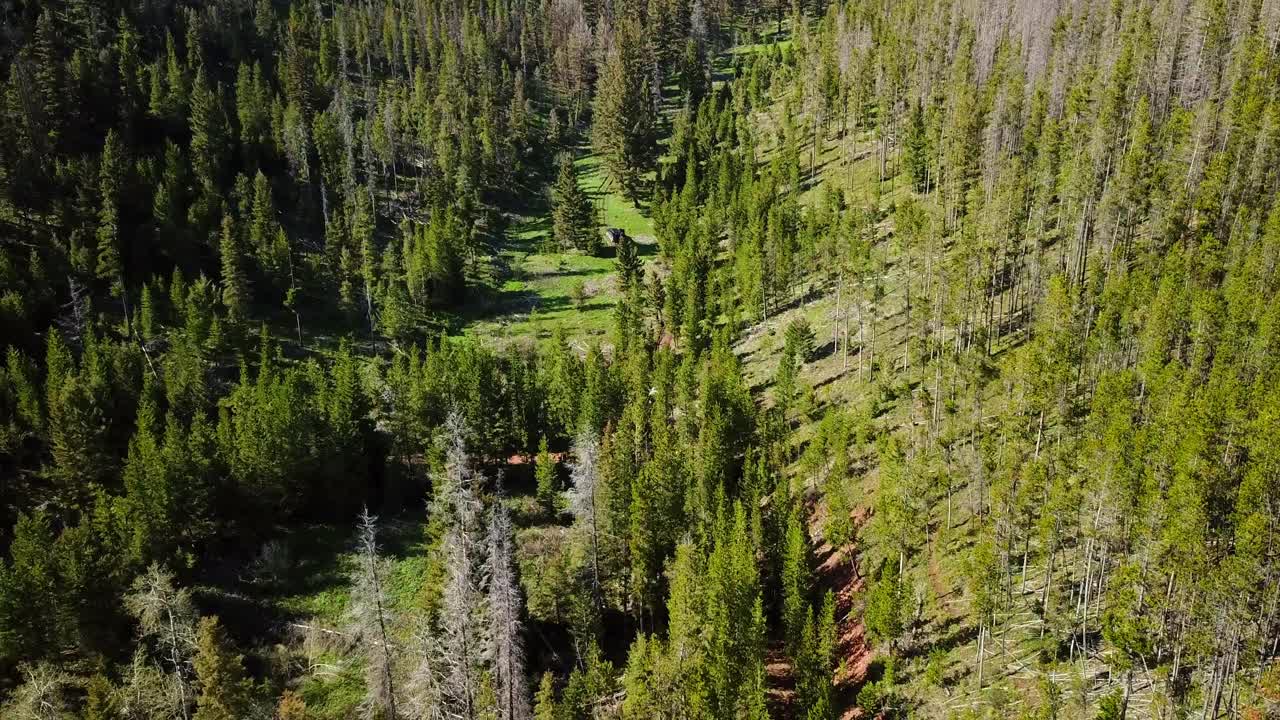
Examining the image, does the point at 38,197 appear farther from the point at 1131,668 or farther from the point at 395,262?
the point at 1131,668

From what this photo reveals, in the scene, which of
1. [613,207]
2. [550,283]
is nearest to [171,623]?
[550,283]

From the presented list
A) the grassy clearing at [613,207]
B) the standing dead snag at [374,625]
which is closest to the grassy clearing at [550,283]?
the grassy clearing at [613,207]

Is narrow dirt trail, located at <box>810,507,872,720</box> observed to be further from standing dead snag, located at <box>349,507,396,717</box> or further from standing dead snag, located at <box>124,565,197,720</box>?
standing dead snag, located at <box>124,565,197,720</box>

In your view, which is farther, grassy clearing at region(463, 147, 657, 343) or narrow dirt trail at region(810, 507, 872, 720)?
grassy clearing at region(463, 147, 657, 343)

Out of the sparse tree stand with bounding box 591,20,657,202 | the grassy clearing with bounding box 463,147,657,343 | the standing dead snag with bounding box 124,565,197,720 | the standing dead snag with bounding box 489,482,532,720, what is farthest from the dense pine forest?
the sparse tree stand with bounding box 591,20,657,202

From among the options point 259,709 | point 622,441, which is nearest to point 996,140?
point 622,441

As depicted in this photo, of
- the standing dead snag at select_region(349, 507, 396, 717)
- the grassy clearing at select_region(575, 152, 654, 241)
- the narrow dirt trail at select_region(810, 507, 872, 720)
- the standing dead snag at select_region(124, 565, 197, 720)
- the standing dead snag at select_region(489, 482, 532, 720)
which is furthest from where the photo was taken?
the grassy clearing at select_region(575, 152, 654, 241)

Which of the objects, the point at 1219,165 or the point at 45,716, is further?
the point at 1219,165
